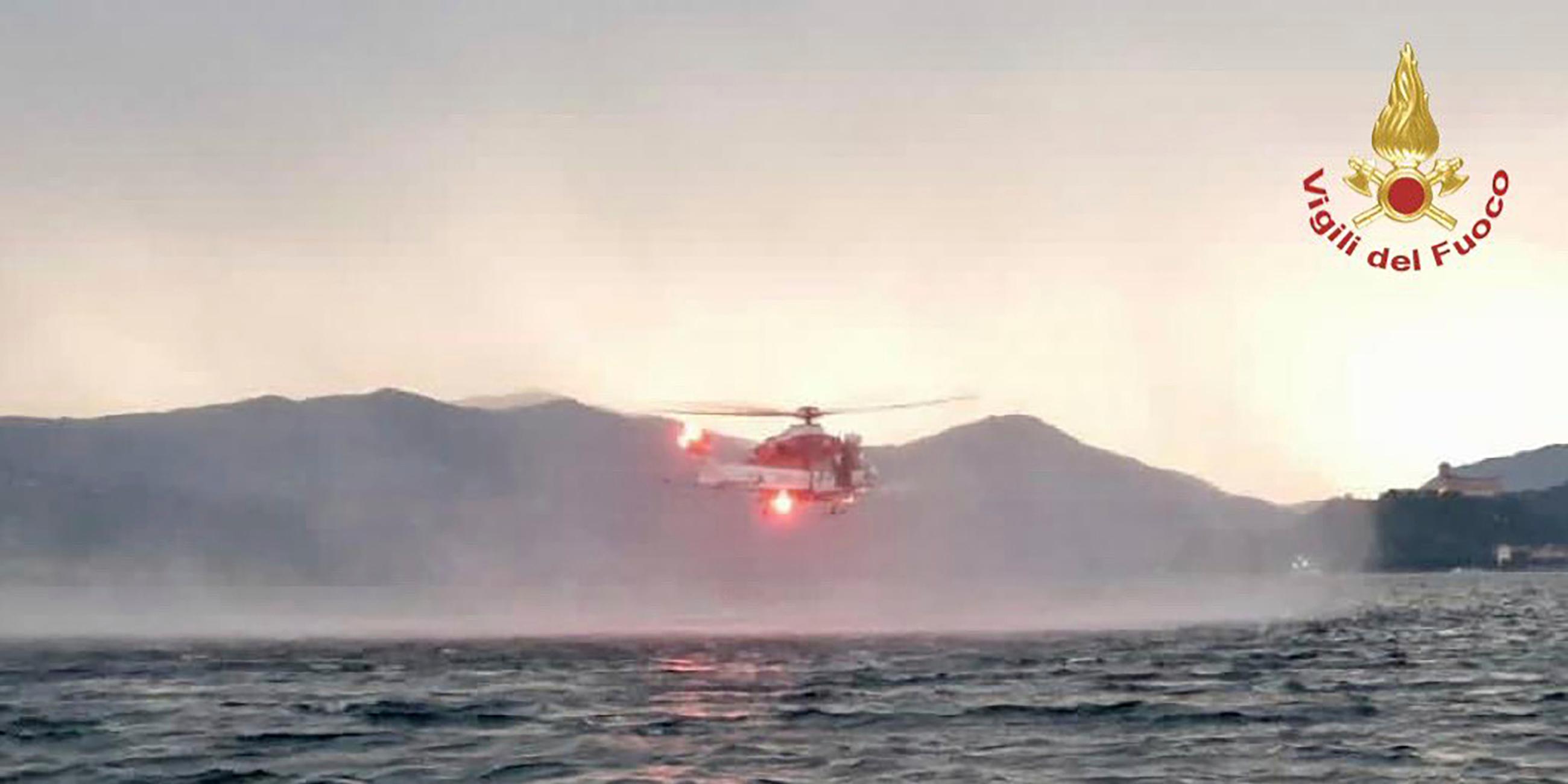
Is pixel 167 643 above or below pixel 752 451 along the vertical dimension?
below

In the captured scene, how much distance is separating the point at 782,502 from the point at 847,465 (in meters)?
5.35

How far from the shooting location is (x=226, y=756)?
58.8m

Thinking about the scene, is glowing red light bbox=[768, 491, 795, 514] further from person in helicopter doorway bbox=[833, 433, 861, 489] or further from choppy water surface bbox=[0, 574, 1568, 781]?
choppy water surface bbox=[0, 574, 1568, 781]

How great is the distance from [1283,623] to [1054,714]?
106133mm

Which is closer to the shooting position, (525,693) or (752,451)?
(525,693)

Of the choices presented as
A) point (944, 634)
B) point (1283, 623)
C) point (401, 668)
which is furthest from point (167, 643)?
point (1283, 623)

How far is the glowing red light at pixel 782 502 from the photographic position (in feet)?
382

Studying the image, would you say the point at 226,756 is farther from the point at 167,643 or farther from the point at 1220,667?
the point at 167,643

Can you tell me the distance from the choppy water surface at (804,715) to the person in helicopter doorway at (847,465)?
11.7 meters

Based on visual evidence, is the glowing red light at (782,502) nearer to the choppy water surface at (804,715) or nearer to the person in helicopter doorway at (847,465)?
the person in helicopter doorway at (847,465)

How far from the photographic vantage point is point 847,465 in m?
119

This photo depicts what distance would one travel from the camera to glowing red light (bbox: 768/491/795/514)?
382ft

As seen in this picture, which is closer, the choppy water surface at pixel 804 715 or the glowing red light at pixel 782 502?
the choppy water surface at pixel 804 715

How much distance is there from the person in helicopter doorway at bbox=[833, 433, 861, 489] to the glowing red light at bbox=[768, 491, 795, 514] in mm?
3503
